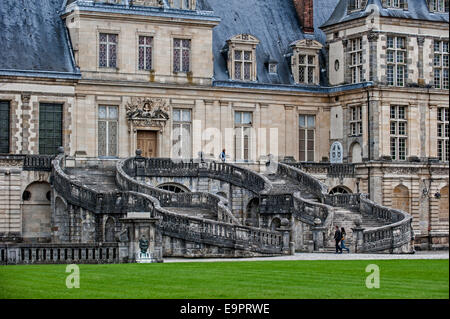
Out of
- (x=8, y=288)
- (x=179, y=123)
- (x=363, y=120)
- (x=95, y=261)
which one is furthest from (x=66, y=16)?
(x=8, y=288)

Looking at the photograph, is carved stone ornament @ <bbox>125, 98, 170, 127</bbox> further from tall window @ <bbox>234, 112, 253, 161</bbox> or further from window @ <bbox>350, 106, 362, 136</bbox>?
window @ <bbox>350, 106, 362, 136</bbox>

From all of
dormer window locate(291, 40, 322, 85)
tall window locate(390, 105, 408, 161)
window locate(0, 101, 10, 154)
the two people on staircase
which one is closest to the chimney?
dormer window locate(291, 40, 322, 85)

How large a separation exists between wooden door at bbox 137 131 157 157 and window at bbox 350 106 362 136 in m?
10.4

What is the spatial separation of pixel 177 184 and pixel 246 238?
12.6 meters

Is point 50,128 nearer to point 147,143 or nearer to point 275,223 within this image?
point 147,143

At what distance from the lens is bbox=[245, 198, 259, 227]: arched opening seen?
56.3 m

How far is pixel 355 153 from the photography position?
204 ft

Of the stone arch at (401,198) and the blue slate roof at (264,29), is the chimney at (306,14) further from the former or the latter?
the stone arch at (401,198)

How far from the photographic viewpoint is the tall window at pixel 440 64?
62.2 metres

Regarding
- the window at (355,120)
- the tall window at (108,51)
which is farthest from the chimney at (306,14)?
the tall window at (108,51)

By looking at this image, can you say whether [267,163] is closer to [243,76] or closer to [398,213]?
[243,76]

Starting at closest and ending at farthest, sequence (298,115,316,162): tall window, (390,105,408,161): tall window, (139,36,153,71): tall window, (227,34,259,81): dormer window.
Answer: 1. (139,36,153,71): tall window
2. (390,105,408,161): tall window
3. (227,34,259,81): dormer window
4. (298,115,316,162): tall window

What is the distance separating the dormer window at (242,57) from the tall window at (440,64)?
9260 mm

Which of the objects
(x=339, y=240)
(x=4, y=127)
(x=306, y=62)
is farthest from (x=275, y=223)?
(x=306, y=62)
